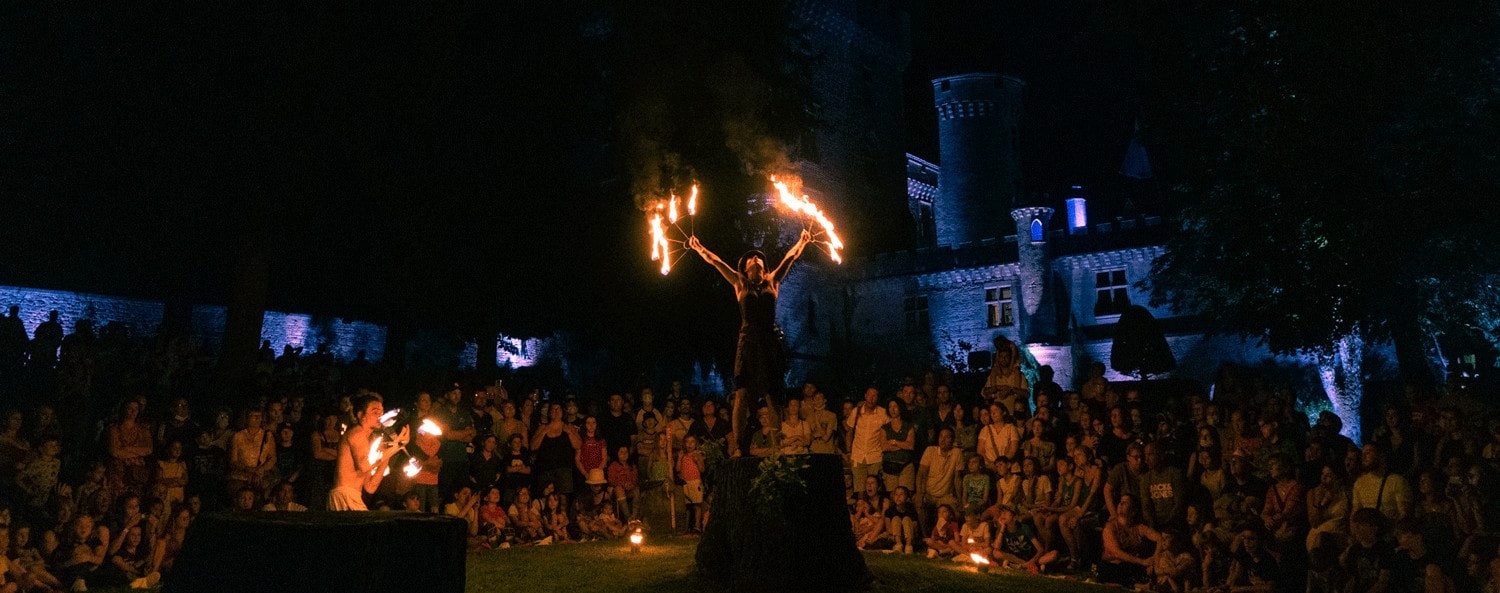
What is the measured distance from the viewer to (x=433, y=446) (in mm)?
12570

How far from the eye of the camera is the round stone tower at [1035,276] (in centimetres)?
3772

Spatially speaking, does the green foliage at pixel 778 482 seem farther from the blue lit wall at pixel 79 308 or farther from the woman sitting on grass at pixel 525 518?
the blue lit wall at pixel 79 308

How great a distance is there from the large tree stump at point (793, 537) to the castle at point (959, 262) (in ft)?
67.0

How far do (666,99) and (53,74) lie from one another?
9.87 m

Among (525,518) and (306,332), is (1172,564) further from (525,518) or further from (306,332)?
(306,332)

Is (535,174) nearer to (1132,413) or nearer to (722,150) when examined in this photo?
(722,150)

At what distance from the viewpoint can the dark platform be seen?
4.29 meters

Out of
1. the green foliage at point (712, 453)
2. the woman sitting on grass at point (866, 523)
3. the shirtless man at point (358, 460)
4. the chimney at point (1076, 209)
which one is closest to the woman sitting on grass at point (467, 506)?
the green foliage at point (712, 453)

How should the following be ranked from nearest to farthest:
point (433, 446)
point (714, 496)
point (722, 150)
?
point (714, 496) → point (433, 446) → point (722, 150)

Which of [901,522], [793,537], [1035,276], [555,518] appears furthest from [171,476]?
[1035,276]

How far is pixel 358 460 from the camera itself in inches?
352

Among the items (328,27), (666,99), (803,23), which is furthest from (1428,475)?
(803,23)

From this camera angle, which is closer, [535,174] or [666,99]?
[666,99]

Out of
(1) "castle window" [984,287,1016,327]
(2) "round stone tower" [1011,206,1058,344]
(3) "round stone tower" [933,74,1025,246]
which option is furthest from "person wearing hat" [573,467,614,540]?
(3) "round stone tower" [933,74,1025,246]
